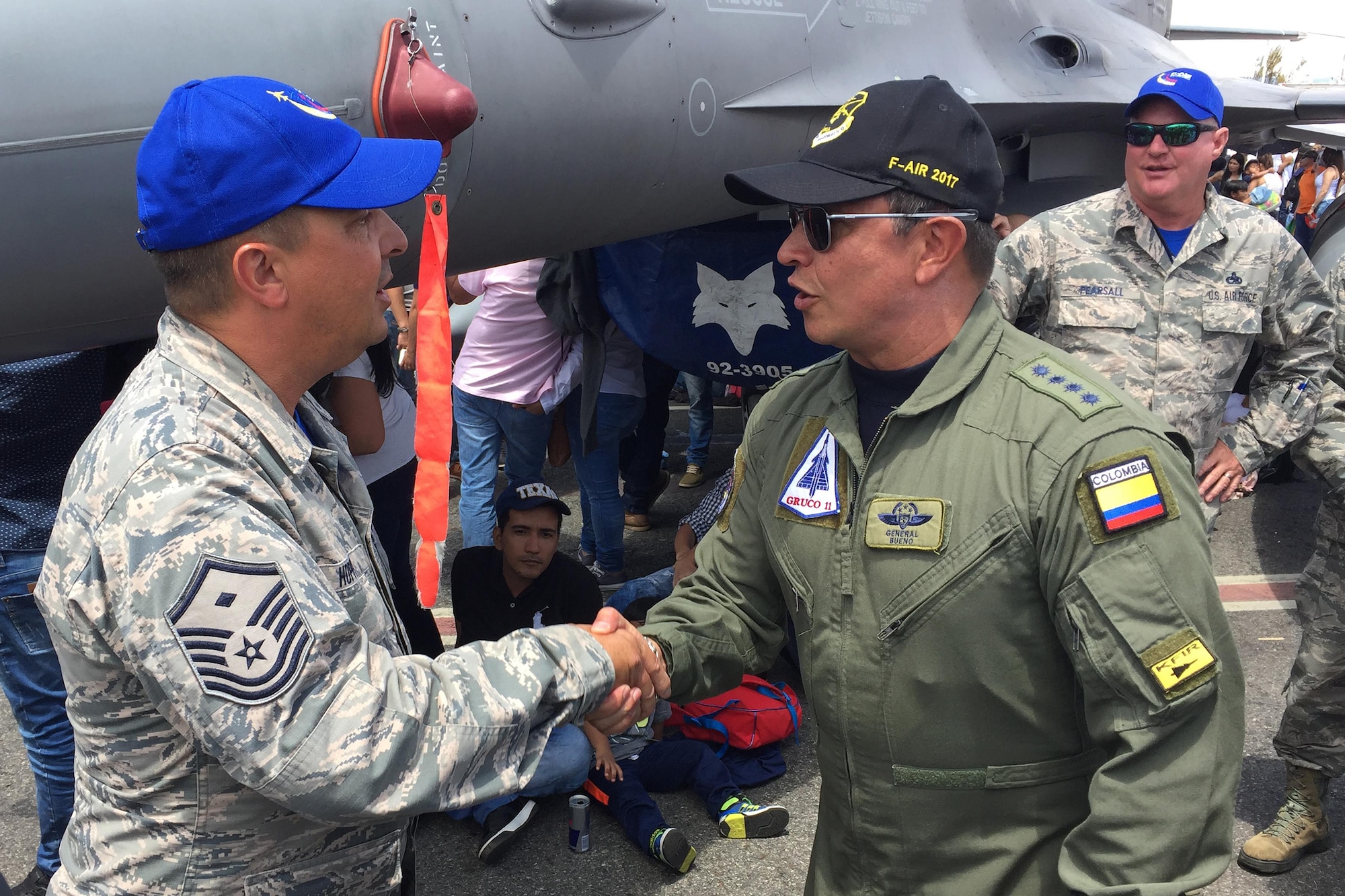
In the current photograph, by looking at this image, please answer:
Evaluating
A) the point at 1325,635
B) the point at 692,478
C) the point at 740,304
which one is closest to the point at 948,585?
the point at 1325,635

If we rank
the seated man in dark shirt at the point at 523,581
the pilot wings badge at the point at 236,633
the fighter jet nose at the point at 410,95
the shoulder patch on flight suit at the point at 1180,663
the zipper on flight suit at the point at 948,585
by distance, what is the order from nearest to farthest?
the pilot wings badge at the point at 236,633 → the shoulder patch on flight suit at the point at 1180,663 → the zipper on flight suit at the point at 948,585 → the fighter jet nose at the point at 410,95 → the seated man in dark shirt at the point at 523,581

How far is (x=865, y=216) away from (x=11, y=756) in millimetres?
4057

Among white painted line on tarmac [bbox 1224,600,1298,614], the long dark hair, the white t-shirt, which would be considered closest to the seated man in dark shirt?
the white t-shirt

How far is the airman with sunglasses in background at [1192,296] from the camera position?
10.6 feet

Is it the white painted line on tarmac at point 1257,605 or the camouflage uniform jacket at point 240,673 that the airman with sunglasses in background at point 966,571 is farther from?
the white painted line on tarmac at point 1257,605

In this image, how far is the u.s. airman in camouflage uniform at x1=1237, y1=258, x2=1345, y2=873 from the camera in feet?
10.4

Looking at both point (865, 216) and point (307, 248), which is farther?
point (865, 216)

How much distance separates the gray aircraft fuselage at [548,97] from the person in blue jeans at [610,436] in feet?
3.78

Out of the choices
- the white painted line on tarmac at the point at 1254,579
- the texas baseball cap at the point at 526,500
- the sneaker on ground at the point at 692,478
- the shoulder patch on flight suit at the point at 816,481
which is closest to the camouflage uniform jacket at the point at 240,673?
the shoulder patch on flight suit at the point at 816,481

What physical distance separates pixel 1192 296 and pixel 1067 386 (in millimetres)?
1968

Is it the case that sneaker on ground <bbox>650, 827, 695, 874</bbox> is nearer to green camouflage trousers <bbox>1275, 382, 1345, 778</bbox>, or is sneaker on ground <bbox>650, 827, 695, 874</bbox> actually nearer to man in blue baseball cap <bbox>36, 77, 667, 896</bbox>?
man in blue baseball cap <bbox>36, 77, 667, 896</bbox>

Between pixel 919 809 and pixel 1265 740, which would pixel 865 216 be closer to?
pixel 919 809

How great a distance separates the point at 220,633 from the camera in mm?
1233

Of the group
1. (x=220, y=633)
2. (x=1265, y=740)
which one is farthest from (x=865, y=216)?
(x=1265, y=740)
